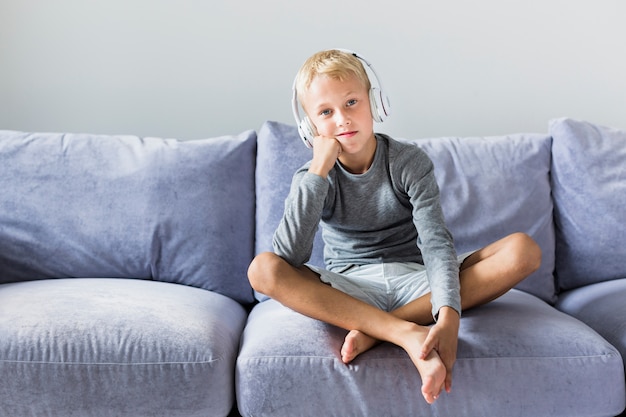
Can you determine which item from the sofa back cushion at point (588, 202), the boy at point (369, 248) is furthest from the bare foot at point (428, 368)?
the sofa back cushion at point (588, 202)

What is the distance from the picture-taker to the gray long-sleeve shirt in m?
1.73

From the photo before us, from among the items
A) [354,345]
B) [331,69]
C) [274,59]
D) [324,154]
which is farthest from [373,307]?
[274,59]

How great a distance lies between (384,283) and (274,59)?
1021 mm

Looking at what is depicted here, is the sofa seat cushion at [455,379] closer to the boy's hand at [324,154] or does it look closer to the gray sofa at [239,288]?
the gray sofa at [239,288]

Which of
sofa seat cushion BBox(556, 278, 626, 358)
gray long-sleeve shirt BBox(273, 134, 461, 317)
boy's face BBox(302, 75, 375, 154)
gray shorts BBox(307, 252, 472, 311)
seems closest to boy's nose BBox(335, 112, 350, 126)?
boy's face BBox(302, 75, 375, 154)

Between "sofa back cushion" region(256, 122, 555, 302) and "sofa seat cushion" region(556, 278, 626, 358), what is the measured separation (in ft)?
0.25

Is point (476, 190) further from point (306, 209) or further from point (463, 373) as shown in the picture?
point (463, 373)

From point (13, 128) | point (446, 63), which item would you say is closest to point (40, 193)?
point (13, 128)

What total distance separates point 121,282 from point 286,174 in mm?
527

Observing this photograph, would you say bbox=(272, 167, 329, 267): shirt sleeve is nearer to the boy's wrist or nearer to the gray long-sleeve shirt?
the gray long-sleeve shirt

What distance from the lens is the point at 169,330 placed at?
1639mm

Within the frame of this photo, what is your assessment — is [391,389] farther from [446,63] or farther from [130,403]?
[446,63]

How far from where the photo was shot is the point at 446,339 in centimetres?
153

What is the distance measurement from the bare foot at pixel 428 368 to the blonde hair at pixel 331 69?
616mm
